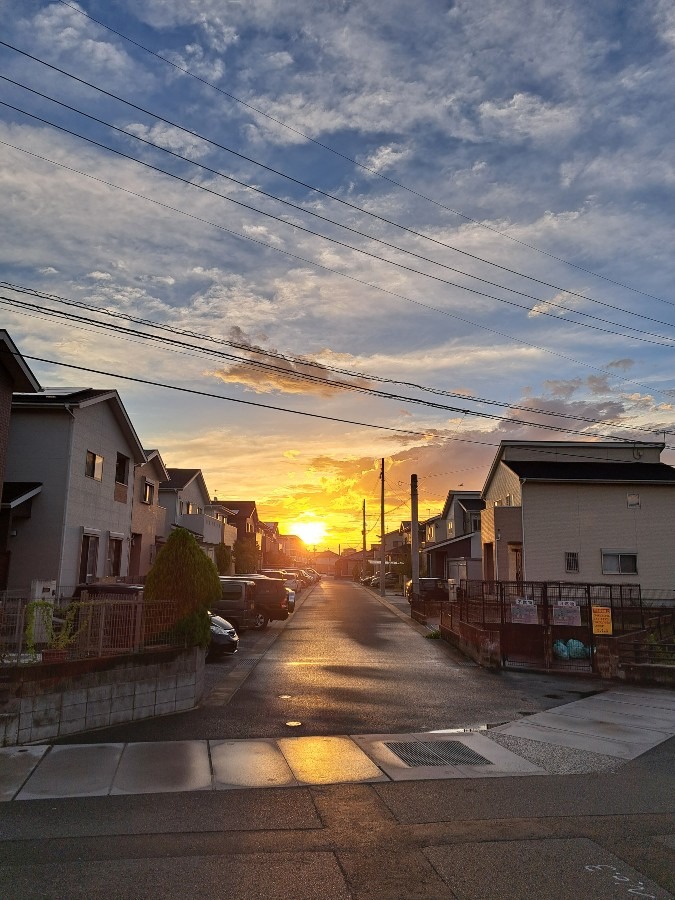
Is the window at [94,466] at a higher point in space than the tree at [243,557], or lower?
higher

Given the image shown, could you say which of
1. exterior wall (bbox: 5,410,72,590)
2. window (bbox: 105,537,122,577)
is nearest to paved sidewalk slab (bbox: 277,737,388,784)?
exterior wall (bbox: 5,410,72,590)

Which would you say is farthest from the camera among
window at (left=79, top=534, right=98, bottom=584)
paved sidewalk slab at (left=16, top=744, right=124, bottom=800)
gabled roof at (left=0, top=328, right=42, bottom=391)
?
window at (left=79, top=534, right=98, bottom=584)

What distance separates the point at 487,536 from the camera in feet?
123

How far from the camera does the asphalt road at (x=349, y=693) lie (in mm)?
11070

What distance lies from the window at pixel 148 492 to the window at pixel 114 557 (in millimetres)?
4780

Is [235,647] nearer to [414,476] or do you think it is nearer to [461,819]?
[461,819]

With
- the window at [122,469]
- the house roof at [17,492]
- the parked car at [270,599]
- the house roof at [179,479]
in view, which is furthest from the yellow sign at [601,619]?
the house roof at [179,479]

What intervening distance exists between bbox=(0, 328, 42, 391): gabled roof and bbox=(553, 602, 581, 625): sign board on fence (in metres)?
15.3

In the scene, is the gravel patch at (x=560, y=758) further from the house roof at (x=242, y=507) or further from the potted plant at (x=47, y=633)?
the house roof at (x=242, y=507)

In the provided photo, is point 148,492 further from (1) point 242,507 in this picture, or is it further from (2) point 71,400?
(1) point 242,507

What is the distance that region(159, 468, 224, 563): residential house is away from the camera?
44.7 meters

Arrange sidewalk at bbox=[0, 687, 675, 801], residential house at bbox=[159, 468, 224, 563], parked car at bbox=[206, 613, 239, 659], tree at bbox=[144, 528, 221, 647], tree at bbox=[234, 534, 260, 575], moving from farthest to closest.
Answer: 1. tree at bbox=[234, 534, 260, 575]
2. residential house at bbox=[159, 468, 224, 563]
3. parked car at bbox=[206, 613, 239, 659]
4. tree at bbox=[144, 528, 221, 647]
5. sidewalk at bbox=[0, 687, 675, 801]

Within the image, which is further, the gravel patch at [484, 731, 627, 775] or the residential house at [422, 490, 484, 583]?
the residential house at [422, 490, 484, 583]

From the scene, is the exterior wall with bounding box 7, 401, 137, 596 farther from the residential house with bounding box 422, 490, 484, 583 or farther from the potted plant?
the residential house with bounding box 422, 490, 484, 583
